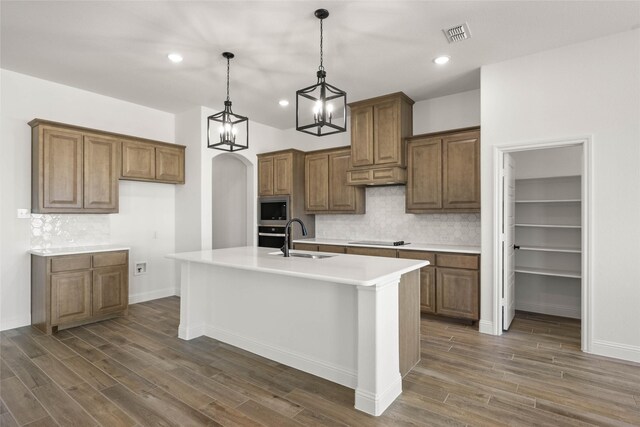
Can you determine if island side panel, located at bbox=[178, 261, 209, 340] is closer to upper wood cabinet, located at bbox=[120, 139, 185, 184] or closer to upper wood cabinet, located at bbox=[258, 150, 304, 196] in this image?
upper wood cabinet, located at bbox=[120, 139, 185, 184]

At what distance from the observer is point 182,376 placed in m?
2.72

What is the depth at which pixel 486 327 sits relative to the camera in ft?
12.2

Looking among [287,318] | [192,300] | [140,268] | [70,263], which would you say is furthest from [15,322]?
[287,318]

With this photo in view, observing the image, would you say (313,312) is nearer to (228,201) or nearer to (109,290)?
(109,290)

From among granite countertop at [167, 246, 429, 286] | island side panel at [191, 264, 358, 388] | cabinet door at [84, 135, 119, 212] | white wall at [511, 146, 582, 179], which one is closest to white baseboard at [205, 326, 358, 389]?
island side panel at [191, 264, 358, 388]

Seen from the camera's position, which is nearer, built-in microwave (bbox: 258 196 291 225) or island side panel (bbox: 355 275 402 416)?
island side panel (bbox: 355 275 402 416)

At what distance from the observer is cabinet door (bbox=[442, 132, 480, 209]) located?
411 cm

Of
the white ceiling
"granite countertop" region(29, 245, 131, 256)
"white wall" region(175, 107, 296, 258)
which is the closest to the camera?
the white ceiling

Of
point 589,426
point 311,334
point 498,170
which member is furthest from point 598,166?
point 311,334

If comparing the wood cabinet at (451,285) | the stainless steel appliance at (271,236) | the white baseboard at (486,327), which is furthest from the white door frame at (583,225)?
the stainless steel appliance at (271,236)

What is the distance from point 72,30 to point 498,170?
4.30 meters

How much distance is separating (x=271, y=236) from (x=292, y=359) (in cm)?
311

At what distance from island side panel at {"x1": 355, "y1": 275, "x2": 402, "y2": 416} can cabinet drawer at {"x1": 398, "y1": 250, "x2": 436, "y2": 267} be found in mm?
1920

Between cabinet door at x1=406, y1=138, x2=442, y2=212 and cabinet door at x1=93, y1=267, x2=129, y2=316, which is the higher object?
cabinet door at x1=406, y1=138, x2=442, y2=212
